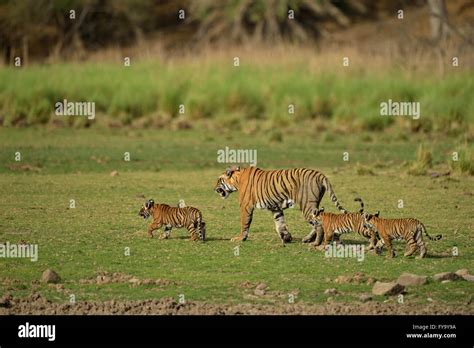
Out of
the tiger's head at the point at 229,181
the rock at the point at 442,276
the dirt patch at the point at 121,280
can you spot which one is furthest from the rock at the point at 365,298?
the tiger's head at the point at 229,181

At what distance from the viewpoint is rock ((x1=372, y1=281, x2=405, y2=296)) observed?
36.1 ft

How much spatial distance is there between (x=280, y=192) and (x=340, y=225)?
0.91 meters

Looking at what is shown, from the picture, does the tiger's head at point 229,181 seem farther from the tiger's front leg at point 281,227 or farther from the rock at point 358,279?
the rock at point 358,279

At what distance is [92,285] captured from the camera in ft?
37.8

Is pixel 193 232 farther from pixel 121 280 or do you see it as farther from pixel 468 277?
pixel 468 277

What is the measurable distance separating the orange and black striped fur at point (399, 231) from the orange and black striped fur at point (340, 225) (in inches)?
3.7

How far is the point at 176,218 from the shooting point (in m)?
13.2

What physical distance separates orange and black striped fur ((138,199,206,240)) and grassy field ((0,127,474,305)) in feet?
0.58

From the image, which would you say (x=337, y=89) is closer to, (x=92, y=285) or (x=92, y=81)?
(x=92, y=81)

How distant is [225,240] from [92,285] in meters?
2.39

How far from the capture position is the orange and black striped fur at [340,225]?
1247 cm

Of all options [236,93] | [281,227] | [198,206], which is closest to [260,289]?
[281,227]

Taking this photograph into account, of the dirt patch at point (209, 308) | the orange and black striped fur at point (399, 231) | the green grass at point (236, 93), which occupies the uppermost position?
the green grass at point (236, 93)
